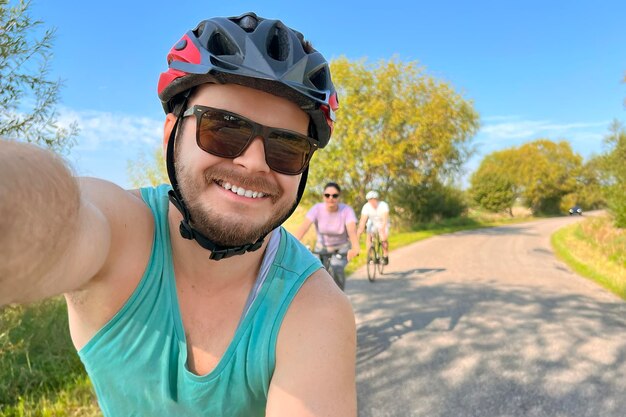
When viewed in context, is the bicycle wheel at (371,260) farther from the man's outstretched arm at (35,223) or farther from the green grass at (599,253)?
Answer: the man's outstretched arm at (35,223)

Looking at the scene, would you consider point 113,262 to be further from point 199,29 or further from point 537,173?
point 537,173

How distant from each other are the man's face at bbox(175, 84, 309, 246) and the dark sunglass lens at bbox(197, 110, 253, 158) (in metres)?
0.02

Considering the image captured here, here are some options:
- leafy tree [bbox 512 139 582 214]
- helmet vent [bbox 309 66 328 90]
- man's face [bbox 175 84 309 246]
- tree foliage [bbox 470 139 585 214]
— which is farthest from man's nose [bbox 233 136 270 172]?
leafy tree [bbox 512 139 582 214]

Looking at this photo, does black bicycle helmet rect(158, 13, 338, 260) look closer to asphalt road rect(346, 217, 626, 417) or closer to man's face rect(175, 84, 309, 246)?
man's face rect(175, 84, 309, 246)

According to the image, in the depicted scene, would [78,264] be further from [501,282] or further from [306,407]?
[501,282]

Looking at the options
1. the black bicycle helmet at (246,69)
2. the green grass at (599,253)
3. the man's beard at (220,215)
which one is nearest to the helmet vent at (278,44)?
the black bicycle helmet at (246,69)

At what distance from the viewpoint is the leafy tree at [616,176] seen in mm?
17016

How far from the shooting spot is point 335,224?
20.6 feet

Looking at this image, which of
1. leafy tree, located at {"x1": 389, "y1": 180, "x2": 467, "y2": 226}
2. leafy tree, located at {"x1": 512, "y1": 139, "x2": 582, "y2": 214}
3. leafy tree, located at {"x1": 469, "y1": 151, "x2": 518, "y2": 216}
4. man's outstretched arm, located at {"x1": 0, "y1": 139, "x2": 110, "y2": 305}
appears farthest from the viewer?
leafy tree, located at {"x1": 512, "y1": 139, "x2": 582, "y2": 214}

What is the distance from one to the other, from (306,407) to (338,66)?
22.7 metres

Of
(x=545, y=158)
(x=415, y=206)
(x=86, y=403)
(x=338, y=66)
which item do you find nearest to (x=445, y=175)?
(x=415, y=206)

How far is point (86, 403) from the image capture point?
11.5ft

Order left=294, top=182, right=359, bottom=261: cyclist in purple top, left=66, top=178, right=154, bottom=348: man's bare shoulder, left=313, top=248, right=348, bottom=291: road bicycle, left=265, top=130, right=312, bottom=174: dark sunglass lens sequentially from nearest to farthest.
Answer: left=66, top=178, right=154, bottom=348: man's bare shoulder, left=265, top=130, right=312, bottom=174: dark sunglass lens, left=294, top=182, right=359, bottom=261: cyclist in purple top, left=313, top=248, right=348, bottom=291: road bicycle

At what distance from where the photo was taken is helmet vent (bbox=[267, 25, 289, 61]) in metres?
1.61
